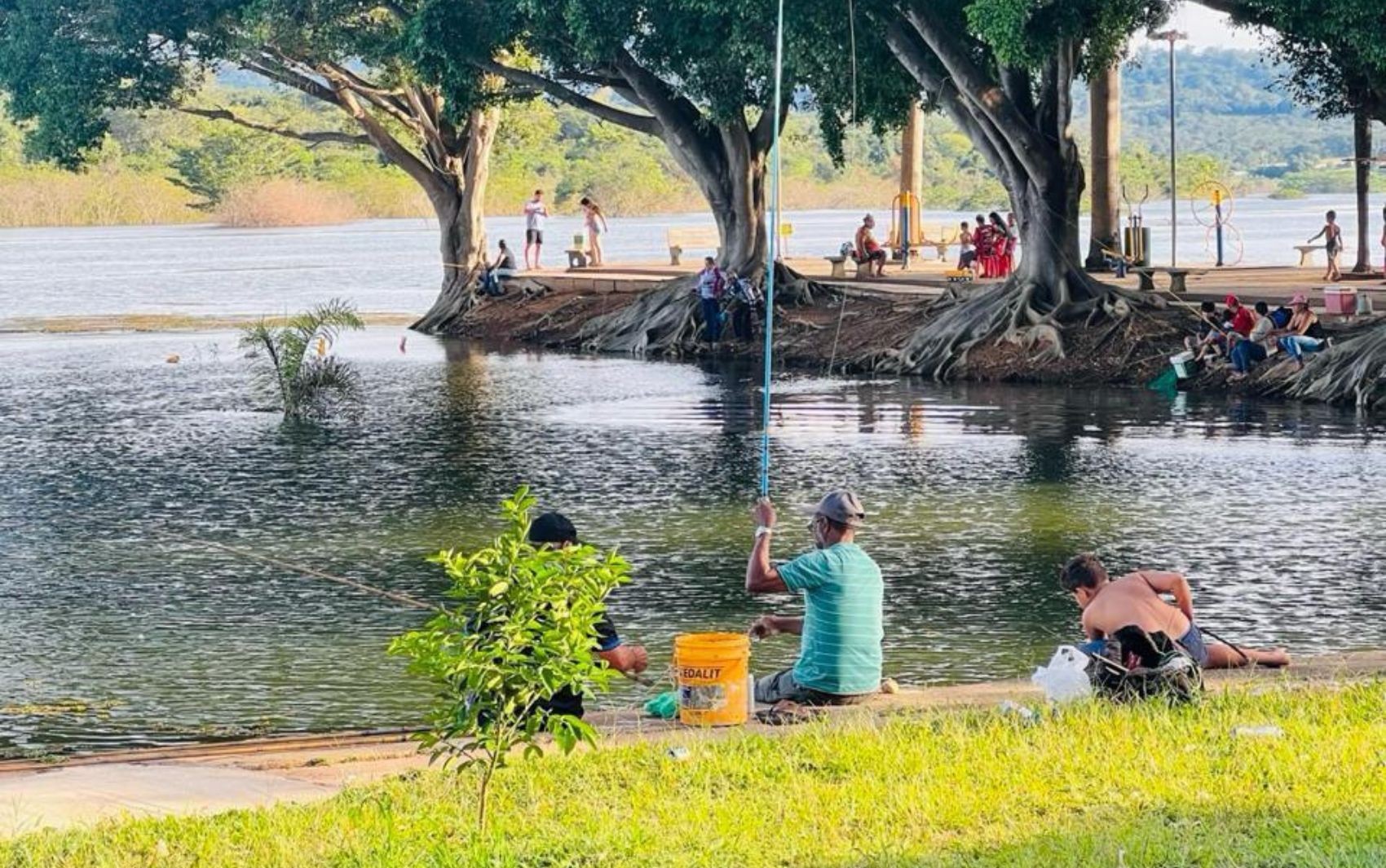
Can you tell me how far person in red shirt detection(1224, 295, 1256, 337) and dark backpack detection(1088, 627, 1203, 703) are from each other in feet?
69.5

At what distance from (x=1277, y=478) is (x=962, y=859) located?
15.1 metres

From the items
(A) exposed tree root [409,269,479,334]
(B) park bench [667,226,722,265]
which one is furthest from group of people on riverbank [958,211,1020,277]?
(B) park bench [667,226,722,265]

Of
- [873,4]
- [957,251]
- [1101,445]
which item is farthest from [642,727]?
[957,251]

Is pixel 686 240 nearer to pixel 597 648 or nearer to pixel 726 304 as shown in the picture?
pixel 726 304

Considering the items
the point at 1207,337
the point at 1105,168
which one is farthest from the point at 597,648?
the point at 1105,168

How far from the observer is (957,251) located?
63469 millimetres

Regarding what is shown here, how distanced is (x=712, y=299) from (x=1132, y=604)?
2959cm

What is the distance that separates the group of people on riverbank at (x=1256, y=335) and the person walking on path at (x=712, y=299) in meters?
10.5

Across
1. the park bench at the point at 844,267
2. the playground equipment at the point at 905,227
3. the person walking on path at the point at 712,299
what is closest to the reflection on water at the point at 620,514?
the person walking on path at the point at 712,299

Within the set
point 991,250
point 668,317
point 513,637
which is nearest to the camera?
point 513,637

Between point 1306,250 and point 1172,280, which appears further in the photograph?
point 1306,250

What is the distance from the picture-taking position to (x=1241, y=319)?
3177cm

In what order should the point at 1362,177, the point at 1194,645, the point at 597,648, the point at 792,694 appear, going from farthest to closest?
the point at 1362,177
the point at 1194,645
the point at 792,694
the point at 597,648

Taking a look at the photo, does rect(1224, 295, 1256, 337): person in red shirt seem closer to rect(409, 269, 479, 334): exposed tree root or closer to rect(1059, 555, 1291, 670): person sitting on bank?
rect(1059, 555, 1291, 670): person sitting on bank
